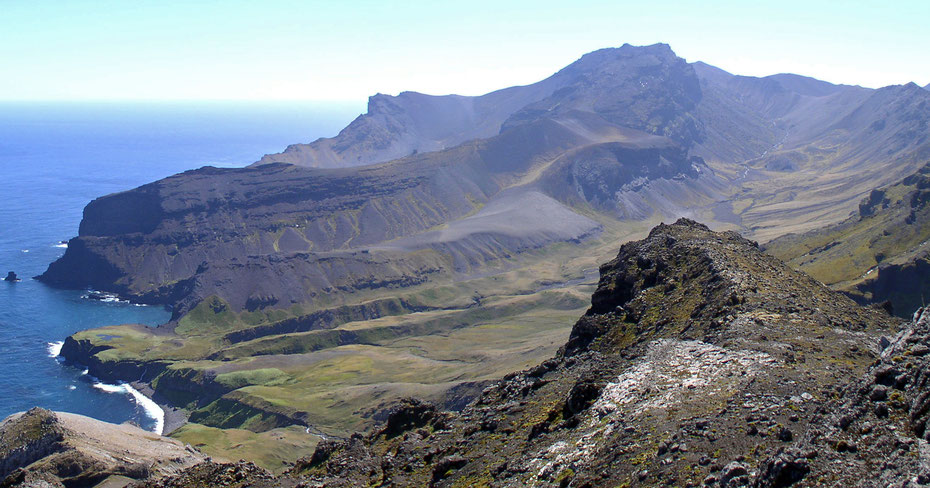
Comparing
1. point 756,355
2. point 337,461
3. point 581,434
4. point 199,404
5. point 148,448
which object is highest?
point 756,355

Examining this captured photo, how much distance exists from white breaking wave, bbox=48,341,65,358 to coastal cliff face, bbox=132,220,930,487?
546ft

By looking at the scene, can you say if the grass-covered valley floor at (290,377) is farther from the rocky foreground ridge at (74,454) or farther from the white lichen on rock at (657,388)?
the white lichen on rock at (657,388)

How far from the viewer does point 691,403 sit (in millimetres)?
31297

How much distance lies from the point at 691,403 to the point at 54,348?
7835 inches

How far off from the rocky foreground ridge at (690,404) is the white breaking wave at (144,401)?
115376mm

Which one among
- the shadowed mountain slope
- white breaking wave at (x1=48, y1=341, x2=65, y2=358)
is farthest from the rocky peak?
white breaking wave at (x1=48, y1=341, x2=65, y2=358)

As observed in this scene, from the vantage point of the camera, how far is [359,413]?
142 meters

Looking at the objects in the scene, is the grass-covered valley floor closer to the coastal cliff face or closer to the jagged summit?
the coastal cliff face

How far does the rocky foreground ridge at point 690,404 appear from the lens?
70.8 ft

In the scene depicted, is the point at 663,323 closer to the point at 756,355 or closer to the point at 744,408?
the point at 756,355

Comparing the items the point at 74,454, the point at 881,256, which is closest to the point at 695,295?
the point at 74,454

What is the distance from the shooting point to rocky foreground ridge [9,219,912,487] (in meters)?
21.6

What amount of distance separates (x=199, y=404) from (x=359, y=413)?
4281 cm

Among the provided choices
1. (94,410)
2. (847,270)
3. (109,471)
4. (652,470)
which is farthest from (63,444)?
(847,270)
